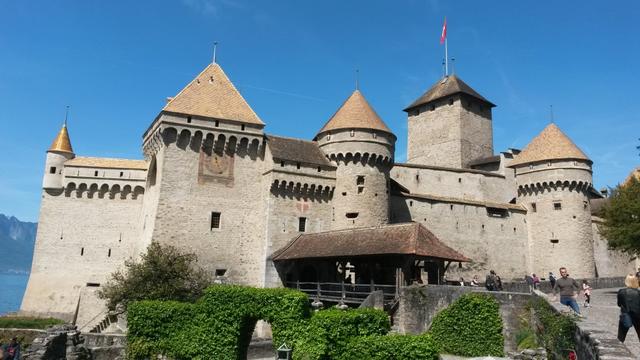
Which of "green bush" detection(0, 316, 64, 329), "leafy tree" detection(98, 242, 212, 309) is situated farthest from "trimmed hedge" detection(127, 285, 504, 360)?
"green bush" detection(0, 316, 64, 329)

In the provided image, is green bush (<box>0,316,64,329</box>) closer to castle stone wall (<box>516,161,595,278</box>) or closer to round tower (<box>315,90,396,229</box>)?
round tower (<box>315,90,396,229</box>)

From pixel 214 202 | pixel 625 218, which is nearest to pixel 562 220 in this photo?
pixel 625 218

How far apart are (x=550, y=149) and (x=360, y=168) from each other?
1619 centimetres

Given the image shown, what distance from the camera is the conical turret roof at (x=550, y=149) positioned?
36.9 m

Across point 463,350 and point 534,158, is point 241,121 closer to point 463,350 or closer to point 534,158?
point 463,350

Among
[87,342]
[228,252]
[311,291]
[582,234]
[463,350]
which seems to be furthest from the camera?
[582,234]

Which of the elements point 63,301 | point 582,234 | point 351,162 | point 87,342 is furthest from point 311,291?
point 582,234

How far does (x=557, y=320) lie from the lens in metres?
12.0

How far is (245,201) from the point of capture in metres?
30.0

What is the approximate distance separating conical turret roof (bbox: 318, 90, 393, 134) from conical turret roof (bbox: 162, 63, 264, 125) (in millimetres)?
4501

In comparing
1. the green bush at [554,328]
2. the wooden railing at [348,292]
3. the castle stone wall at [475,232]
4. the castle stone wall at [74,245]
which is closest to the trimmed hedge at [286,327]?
the green bush at [554,328]

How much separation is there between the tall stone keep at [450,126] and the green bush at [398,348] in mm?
30748

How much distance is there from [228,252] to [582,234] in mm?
24346

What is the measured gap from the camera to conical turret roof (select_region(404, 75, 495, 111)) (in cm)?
4586
